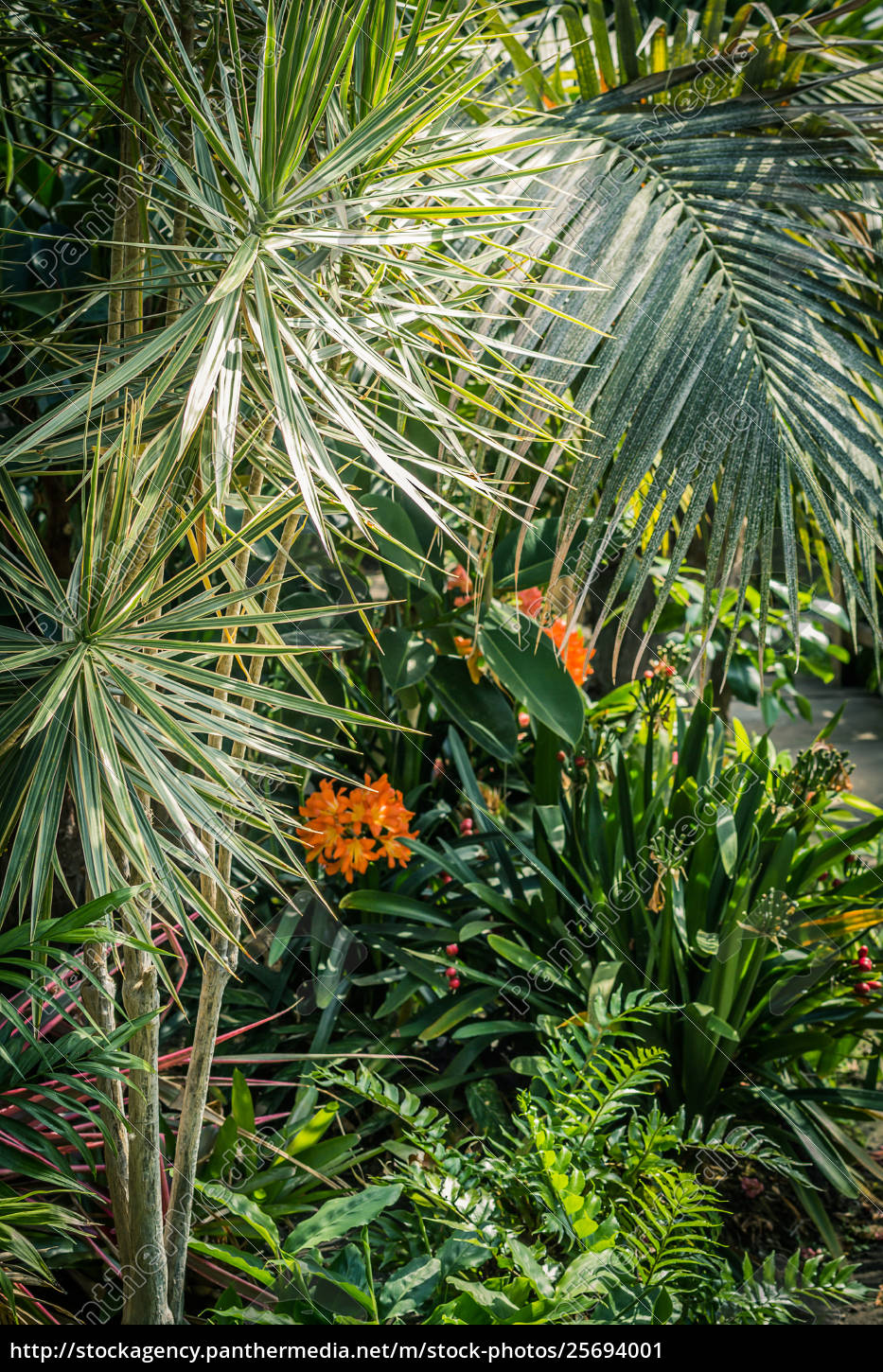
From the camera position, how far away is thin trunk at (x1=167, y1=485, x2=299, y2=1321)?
3.84 ft

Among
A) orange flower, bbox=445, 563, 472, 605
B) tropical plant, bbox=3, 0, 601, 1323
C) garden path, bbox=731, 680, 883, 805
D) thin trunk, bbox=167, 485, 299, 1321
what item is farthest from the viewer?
garden path, bbox=731, 680, 883, 805

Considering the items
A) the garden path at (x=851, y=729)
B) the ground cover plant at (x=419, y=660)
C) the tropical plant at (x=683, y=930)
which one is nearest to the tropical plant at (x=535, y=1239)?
the ground cover plant at (x=419, y=660)

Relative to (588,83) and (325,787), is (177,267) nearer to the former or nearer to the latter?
(325,787)

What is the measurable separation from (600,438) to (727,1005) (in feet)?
3.44

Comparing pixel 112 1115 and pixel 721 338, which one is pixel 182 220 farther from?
pixel 112 1115

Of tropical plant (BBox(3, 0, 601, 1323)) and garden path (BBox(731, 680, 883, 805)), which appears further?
garden path (BBox(731, 680, 883, 805))

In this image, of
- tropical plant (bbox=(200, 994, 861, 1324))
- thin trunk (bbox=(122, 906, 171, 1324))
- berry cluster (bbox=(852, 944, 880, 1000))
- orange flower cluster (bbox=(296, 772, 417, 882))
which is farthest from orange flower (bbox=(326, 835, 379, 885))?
berry cluster (bbox=(852, 944, 880, 1000))

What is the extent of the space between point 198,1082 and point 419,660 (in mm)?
907

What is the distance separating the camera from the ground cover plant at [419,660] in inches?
37.5

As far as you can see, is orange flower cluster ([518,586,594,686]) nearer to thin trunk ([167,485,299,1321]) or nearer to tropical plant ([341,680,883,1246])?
tropical plant ([341,680,883,1246])

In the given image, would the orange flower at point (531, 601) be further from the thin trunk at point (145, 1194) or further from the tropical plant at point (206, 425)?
the thin trunk at point (145, 1194)

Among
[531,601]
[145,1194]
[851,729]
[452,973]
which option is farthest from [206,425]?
[851,729]

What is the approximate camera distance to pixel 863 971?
1824mm
